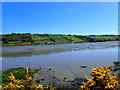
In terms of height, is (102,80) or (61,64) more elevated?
(102,80)

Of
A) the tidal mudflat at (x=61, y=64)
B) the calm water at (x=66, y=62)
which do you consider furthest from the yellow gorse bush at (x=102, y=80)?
the calm water at (x=66, y=62)

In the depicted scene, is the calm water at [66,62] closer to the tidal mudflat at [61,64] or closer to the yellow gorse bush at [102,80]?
the tidal mudflat at [61,64]

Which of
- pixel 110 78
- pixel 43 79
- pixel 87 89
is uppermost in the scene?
pixel 110 78

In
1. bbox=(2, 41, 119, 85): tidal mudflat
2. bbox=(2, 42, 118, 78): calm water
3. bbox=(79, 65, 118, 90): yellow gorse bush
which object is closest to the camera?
bbox=(79, 65, 118, 90): yellow gorse bush

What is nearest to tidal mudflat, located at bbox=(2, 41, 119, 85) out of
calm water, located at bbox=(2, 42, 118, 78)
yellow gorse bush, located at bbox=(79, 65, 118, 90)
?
calm water, located at bbox=(2, 42, 118, 78)

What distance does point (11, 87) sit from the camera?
2.66 meters

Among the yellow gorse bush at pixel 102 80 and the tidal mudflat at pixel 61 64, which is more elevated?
the yellow gorse bush at pixel 102 80

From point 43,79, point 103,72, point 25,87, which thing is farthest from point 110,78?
point 43,79

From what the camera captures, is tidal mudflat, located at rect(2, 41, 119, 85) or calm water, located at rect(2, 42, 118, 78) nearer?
tidal mudflat, located at rect(2, 41, 119, 85)

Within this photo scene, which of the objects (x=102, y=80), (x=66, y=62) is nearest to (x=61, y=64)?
(x=66, y=62)

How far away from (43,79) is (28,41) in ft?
179

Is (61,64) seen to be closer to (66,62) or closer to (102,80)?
(66,62)

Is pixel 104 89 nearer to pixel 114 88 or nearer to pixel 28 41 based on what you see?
pixel 114 88

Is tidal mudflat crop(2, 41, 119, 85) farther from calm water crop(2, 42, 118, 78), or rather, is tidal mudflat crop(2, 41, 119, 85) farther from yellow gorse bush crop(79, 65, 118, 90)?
yellow gorse bush crop(79, 65, 118, 90)
